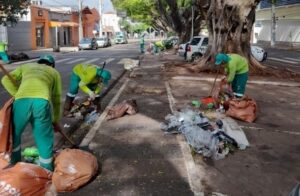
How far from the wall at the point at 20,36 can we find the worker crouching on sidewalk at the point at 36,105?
38.7 meters

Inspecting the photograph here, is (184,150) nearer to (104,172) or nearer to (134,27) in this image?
(104,172)

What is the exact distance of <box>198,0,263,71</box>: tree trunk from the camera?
18484mm

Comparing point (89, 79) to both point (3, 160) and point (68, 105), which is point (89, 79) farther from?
point (3, 160)

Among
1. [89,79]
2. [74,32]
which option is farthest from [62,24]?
[89,79]

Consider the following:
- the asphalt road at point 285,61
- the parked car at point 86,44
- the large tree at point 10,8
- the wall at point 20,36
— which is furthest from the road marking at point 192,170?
the parked car at point 86,44

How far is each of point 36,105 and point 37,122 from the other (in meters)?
0.19

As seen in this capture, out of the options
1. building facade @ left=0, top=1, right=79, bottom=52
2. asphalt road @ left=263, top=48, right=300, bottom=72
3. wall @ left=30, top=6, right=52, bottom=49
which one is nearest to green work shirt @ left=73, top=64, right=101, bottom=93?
asphalt road @ left=263, top=48, right=300, bottom=72

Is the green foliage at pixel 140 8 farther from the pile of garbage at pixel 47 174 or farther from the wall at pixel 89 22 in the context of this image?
the pile of garbage at pixel 47 174

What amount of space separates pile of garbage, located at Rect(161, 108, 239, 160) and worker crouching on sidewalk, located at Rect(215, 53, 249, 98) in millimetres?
2017

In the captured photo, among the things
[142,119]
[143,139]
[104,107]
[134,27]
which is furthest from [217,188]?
[134,27]

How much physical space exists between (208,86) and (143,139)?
7.95m

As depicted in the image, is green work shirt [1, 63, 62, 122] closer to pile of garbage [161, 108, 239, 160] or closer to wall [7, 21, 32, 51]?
pile of garbage [161, 108, 239, 160]

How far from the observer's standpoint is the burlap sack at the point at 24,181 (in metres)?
4.07

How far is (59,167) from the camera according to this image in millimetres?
5125
